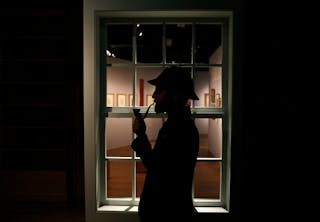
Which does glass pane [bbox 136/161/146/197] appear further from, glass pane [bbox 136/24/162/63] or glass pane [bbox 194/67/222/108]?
glass pane [bbox 136/24/162/63]

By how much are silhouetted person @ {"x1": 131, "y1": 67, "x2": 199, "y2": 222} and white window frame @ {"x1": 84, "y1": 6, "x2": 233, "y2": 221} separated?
1.00 metres

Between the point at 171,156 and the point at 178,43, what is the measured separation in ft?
5.02

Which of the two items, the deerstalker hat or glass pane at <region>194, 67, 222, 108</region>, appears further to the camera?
glass pane at <region>194, 67, 222, 108</region>

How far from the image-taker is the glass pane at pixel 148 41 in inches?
112

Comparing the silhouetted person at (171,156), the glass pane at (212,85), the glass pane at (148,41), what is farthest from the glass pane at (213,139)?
the silhouetted person at (171,156)

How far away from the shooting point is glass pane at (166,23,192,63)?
2.79 m
